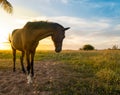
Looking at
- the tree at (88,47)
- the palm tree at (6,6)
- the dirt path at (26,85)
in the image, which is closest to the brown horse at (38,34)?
the dirt path at (26,85)

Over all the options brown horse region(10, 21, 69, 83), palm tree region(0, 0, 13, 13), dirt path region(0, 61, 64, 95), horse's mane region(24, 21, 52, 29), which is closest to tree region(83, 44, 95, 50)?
palm tree region(0, 0, 13, 13)

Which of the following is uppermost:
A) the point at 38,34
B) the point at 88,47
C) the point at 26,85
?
the point at 88,47

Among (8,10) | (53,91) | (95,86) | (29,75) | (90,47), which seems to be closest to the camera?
(53,91)

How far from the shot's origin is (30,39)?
39.1 ft

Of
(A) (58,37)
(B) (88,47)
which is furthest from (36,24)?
(B) (88,47)

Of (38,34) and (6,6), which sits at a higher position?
(6,6)

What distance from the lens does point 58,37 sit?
35.7ft

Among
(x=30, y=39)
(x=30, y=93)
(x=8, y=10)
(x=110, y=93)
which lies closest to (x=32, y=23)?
(x=30, y=39)

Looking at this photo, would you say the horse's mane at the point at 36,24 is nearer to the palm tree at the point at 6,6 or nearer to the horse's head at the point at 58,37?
the horse's head at the point at 58,37

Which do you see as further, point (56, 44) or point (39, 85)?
point (39, 85)

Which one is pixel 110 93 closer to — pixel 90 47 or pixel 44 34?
pixel 44 34

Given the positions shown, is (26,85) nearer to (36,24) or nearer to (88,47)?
(36,24)

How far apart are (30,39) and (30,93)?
85.3 inches

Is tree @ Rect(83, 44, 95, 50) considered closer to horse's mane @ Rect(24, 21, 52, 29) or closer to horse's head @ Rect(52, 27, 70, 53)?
horse's mane @ Rect(24, 21, 52, 29)
